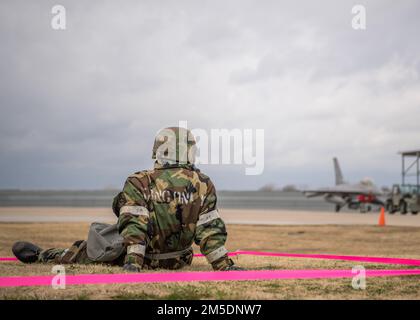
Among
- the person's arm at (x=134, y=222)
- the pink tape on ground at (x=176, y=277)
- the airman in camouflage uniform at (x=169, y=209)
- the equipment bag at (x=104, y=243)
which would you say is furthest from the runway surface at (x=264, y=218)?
the person's arm at (x=134, y=222)

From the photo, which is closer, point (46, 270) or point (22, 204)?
point (46, 270)

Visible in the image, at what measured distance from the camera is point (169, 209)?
6418 millimetres

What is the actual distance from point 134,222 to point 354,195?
5115cm

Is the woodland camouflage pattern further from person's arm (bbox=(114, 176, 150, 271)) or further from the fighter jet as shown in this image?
the fighter jet

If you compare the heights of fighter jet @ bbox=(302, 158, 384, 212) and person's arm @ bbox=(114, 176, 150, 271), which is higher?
person's arm @ bbox=(114, 176, 150, 271)

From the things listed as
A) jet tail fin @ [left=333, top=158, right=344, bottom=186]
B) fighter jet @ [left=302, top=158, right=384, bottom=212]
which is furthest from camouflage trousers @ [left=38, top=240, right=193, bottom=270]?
jet tail fin @ [left=333, top=158, right=344, bottom=186]

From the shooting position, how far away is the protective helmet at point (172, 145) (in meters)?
6.55

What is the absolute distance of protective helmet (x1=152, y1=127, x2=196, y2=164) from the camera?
655 cm

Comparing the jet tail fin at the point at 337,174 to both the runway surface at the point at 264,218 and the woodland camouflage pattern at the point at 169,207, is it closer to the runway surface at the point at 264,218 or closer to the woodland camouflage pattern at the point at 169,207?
the runway surface at the point at 264,218

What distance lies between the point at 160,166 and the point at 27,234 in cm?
1466
